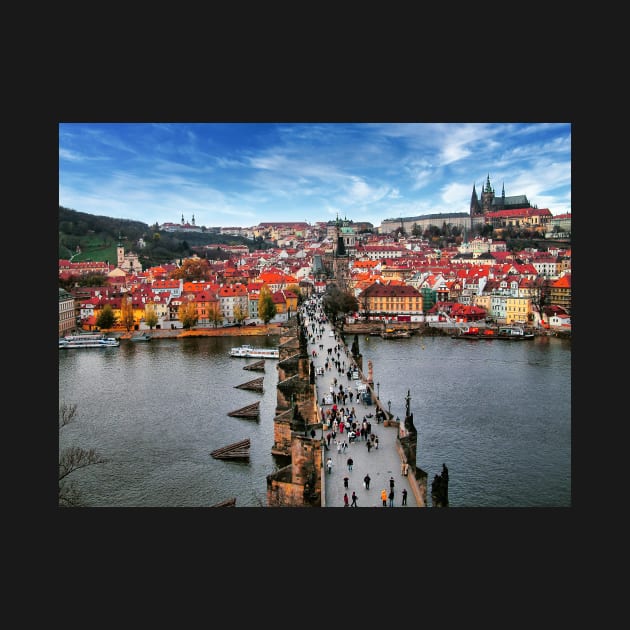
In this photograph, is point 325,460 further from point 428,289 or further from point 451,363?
point 428,289

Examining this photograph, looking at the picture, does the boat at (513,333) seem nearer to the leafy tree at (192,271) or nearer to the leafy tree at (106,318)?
the leafy tree at (106,318)

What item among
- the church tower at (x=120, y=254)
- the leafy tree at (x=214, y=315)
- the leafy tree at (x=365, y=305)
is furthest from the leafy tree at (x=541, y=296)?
the church tower at (x=120, y=254)

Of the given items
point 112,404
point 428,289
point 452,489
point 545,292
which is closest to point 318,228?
point 428,289

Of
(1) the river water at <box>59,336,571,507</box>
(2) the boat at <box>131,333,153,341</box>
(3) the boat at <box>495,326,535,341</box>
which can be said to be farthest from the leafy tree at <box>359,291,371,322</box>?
(2) the boat at <box>131,333,153,341</box>

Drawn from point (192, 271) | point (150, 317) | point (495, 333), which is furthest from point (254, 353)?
point (192, 271)

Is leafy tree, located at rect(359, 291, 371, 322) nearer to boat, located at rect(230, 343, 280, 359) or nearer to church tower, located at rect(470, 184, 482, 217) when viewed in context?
boat, located at rect(230, 343, 280, 359)

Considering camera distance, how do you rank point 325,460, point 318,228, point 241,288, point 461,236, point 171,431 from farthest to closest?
point 318,228
point 461,236
point 241,288
point 171,431
point 325,460
